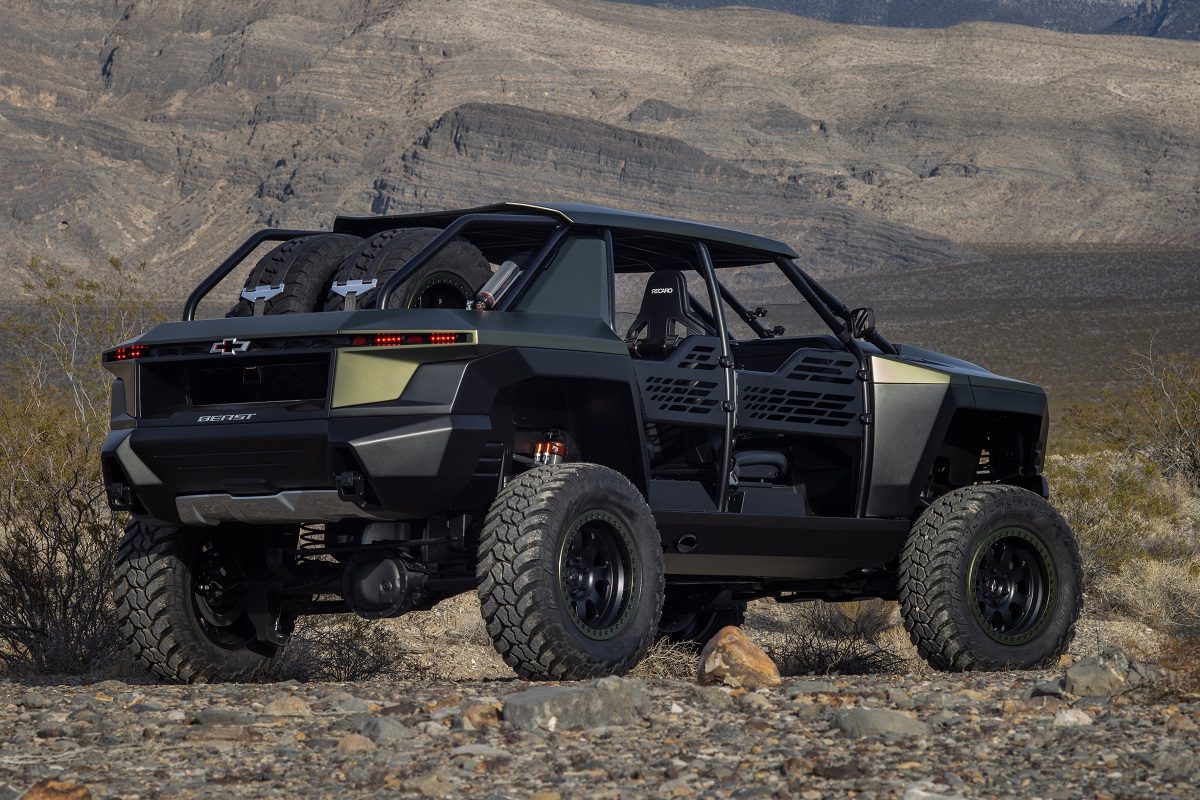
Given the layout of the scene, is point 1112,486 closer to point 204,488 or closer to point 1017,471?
point 1017,471

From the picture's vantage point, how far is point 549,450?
651 centimetres

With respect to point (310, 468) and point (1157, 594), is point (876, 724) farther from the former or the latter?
point (1157, 594)

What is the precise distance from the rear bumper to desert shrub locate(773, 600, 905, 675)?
286 centimetres

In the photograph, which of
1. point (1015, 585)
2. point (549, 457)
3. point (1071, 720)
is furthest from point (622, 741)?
point (1015, 585)

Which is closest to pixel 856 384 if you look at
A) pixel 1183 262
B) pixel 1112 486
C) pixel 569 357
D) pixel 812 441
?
pixel 812 441

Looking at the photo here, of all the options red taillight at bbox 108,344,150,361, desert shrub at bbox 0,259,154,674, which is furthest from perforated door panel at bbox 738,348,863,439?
desert shrub at bbox 0,259,154,674

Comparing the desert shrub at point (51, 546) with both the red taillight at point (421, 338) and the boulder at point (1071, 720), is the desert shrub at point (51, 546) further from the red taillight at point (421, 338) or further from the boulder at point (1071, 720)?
the boulder at point (1071, 720)

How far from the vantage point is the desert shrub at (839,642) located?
8.38 meters

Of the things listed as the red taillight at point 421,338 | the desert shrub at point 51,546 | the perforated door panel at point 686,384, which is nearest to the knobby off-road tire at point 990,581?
the perforated door panel at point 686,384

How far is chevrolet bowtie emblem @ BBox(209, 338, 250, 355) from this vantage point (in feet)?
19.9

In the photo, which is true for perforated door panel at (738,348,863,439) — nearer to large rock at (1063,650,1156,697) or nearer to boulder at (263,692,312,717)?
large rock at (1063,650,1156,697)

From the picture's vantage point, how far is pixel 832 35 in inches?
5881

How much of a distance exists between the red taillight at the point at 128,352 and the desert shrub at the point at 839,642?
365cm

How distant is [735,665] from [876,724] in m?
1.44
